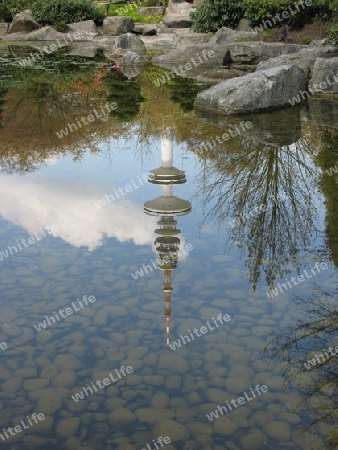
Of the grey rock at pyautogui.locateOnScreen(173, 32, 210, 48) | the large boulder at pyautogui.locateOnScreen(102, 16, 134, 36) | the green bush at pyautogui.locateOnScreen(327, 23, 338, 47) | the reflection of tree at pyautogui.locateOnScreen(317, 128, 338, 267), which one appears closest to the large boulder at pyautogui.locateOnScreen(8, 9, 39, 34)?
the large boulder at pyautogui.locateOnScreen(102, 16, 134, 36)

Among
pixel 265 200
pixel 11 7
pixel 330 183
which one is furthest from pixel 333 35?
pixel 11 7

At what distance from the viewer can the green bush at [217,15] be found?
103ft

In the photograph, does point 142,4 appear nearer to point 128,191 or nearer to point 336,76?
point 336,76

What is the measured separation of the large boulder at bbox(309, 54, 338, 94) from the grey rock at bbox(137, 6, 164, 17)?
26.1 metres

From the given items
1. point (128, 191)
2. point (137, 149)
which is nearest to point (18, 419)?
point (128, 191)

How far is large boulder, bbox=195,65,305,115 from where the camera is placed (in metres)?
16.0

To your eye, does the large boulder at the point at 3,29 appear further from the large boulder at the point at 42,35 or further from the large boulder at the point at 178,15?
the large boulder at the point at 178,15

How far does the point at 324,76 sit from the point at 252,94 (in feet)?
11.7

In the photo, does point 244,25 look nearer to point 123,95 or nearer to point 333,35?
point 333,35

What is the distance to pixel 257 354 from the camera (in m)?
6.14

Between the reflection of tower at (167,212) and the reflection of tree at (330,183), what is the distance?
1.99 meters

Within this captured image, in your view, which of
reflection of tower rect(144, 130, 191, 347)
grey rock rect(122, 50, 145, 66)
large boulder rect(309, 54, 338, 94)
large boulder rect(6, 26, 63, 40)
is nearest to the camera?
reflection of tower rect(144, 130, 191, 347)

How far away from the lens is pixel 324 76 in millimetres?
18672

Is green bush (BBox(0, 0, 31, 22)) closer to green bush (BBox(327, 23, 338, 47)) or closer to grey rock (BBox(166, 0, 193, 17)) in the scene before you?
grey rock (BBox(166, 0, 193, 17))
